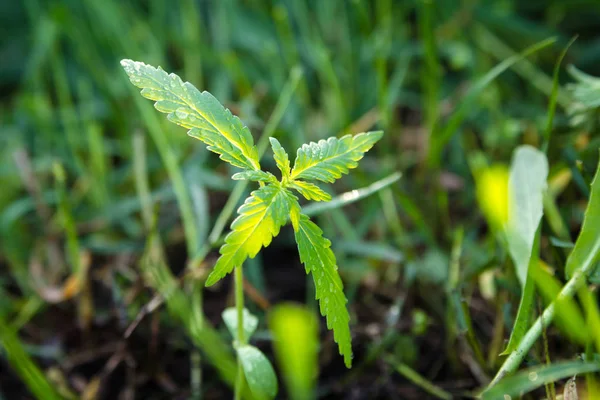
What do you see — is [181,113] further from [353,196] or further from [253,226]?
[353,196]

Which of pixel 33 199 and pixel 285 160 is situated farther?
pixel 33 199

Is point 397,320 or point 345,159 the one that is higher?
point 345,159

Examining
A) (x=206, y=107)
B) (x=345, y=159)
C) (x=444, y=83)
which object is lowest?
(x=444, y=83)

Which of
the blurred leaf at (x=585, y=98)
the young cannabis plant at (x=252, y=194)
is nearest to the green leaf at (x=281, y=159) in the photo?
the young cannabis plant at (x=252, y=194)

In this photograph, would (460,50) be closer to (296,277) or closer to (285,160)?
(296,277)

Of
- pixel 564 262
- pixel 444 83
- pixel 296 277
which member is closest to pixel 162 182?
pixel 296 277

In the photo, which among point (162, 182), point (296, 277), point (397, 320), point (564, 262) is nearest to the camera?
point (564, 262)

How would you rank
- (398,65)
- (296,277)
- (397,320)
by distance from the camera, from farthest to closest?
(398,65), (296,277), (397,320)
